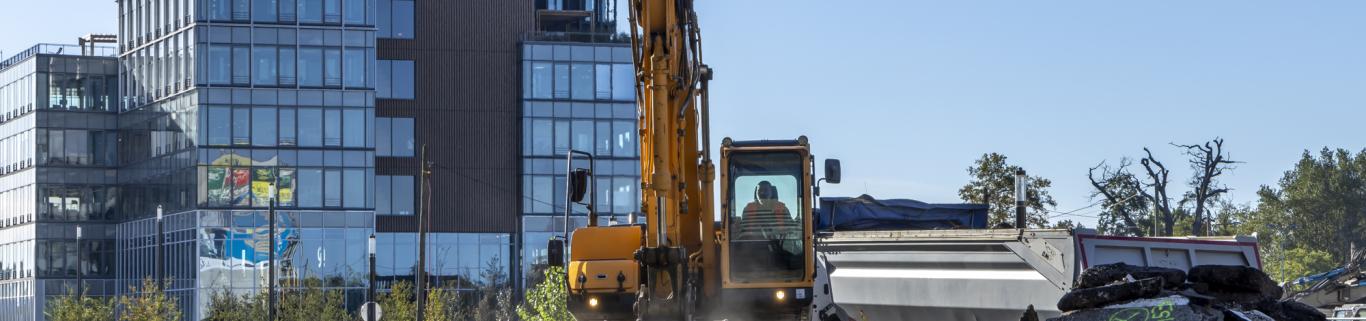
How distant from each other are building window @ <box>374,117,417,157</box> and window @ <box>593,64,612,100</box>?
25.9 ft

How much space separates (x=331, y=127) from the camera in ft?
250

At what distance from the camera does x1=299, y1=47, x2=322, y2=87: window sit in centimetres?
7525

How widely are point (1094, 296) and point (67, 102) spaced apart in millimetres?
75274

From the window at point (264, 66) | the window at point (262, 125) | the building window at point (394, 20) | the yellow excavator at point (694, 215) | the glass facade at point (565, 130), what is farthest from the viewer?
the building window at point (394, 20)

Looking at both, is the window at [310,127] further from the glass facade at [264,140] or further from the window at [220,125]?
the window at [220,125]

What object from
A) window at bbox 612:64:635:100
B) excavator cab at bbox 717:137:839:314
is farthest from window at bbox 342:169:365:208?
excavator cab at bbox 717:137:839:314

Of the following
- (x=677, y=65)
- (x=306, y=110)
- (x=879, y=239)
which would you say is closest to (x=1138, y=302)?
(x=677, y=65)

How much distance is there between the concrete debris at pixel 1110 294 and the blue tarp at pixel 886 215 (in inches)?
610

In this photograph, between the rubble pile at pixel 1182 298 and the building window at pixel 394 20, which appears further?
the building window at pixel 394 20

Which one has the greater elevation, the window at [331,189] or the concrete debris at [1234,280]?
the window at [331,189]

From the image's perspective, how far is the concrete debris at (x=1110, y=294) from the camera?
15.1m

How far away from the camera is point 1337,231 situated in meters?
120

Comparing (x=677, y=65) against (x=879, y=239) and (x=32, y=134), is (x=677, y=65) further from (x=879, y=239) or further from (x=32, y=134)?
(x=32, y=134)

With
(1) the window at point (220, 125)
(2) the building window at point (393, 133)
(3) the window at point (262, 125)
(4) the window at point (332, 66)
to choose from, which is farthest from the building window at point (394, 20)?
(1) the window at point (220, 125)
